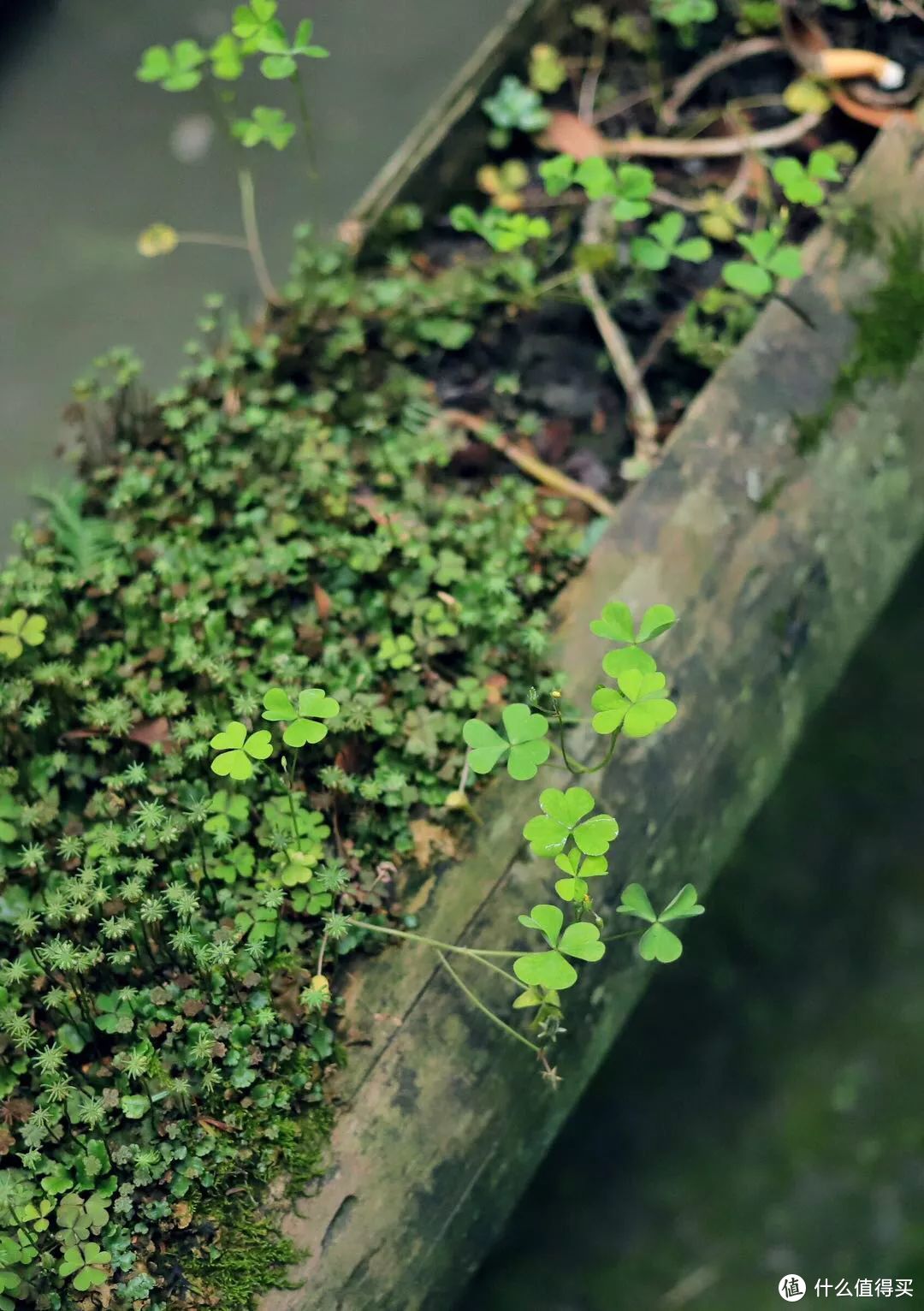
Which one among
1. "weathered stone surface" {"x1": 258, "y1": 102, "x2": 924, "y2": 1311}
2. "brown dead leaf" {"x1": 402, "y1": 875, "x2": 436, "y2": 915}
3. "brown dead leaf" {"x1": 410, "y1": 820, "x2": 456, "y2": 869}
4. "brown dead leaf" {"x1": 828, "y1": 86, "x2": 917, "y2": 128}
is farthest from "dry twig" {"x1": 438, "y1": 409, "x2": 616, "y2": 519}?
"brown dead leaf" {"x1": 828, "y1": 86, "x2": 917, "y2": 128}

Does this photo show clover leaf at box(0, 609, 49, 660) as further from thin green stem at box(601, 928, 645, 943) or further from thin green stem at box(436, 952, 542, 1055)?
thin green stem at box(601, 928, 645, 943)

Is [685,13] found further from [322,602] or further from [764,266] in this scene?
[322,602]

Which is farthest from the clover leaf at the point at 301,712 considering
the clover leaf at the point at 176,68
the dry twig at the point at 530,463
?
the clover leaf at the point at 176,68

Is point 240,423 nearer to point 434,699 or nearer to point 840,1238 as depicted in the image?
point 434,699

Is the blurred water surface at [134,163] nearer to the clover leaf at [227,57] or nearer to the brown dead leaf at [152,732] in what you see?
the clover leaf at [227,57]

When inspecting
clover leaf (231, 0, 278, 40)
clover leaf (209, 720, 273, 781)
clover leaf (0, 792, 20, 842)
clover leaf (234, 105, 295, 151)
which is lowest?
clover leaf (0, 792, 20, 842)

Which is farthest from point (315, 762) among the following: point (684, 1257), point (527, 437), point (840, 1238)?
point (840, 1238)

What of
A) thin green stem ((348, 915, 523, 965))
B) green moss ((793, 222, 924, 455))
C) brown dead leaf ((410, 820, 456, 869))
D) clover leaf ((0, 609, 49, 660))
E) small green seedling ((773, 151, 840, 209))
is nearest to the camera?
thin green stem ((348, 915, 523, 965))
